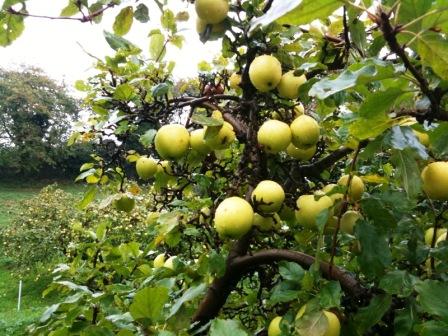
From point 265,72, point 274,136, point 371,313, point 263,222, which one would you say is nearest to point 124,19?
point 265,72

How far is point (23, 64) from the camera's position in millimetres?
26672

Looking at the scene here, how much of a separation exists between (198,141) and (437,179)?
58 cm

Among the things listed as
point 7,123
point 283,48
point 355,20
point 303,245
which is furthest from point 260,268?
point 7,123

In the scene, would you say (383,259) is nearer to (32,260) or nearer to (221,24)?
(221,24)

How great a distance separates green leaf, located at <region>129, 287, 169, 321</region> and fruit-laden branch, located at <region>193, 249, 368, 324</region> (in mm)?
327

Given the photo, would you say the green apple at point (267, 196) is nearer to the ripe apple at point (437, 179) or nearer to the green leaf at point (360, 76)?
the ripe apple at point (437, 179)

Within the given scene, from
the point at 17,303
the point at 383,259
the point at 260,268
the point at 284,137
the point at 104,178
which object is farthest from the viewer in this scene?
the point at 17,303

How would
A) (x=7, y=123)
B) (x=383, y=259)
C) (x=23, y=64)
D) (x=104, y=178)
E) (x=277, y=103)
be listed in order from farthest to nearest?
1. (x=23, y=64)
2. (x=7, y=123)
3. (x=104, y=178)
4. (x=277, y=103)
5. (x=383, y=259)

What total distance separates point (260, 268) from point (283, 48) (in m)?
0.62

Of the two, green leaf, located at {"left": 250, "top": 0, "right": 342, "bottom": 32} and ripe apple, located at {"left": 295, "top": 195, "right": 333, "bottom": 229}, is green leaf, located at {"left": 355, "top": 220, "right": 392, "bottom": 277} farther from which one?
green leaf, located at {"left": 250, "top": 0, "right": 342, "bottom": 32}

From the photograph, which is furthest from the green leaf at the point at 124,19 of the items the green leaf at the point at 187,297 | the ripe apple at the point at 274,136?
the green leaf at the point at 187,297

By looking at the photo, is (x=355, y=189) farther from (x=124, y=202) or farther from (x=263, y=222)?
(x=124, y=202)

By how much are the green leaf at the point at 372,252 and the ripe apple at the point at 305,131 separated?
24cm

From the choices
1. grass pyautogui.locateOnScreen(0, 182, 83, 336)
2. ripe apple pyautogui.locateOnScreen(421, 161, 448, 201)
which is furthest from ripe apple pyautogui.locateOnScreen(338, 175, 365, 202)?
grass pyautogui.locateOnScreen(0, 182, 83, 336)
